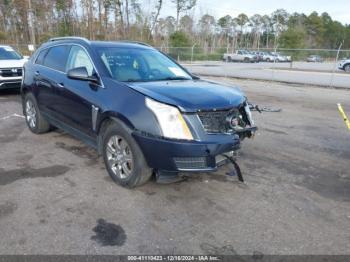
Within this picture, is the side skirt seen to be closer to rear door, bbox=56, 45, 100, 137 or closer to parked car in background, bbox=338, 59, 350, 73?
rear door, bbox=56, 45, 100, 137

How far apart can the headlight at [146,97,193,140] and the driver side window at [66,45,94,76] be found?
56.0 inches

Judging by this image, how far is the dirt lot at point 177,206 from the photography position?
10.2 feet

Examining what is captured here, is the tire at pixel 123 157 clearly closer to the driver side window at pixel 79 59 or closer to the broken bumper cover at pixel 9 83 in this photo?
the driver side window at pixel 79 59

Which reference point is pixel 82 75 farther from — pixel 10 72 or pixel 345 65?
pixel 345 65

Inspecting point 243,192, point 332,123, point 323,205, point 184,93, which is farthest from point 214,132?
point 332,123

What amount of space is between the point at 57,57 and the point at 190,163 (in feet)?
10.5

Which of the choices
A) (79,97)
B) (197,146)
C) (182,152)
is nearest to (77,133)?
(79,97)

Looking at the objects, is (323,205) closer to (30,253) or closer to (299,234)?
(299,234)

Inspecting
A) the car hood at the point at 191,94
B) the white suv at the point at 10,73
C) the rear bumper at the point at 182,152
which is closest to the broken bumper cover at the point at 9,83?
the white suv at the point at 10,73

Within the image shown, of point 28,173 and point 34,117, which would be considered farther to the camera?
point 34,117

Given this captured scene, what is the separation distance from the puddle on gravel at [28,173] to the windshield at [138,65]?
1.51 m

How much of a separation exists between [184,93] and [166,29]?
203 feet

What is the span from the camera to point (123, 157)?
418cm

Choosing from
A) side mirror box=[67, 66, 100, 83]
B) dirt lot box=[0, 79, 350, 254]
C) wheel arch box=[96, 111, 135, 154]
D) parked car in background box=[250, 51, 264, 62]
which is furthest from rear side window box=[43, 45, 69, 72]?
parked car in background box=[250, 51, 264, 62]
